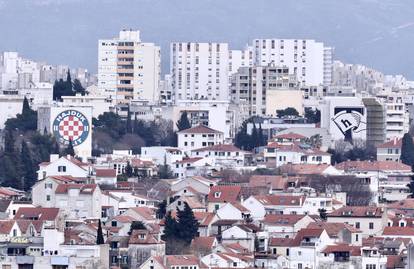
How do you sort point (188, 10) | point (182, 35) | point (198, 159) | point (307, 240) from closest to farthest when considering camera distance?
point (307, 240)
point (198, 159)
point (182, 35)
point (188, 10)

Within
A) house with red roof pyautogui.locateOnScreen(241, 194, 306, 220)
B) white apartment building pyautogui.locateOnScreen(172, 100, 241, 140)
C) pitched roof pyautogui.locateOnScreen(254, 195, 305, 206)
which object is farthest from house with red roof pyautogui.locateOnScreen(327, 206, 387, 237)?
white apartment building pyautogui.locateOnScreen(172, 100, 241, 140)

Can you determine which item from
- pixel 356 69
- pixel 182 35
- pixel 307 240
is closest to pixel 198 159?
pixel 307 240

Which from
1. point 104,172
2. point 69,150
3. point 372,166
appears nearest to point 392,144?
point 372,166

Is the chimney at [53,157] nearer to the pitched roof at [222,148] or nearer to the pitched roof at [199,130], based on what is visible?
the pitched roof at [222,148]

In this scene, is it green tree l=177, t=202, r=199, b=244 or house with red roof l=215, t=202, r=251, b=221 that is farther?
house with red roof l=215, t=202, r=251, b=221

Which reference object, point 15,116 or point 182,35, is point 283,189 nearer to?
point 15,116

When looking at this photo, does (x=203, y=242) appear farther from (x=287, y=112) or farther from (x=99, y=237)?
(x=287, y=112)

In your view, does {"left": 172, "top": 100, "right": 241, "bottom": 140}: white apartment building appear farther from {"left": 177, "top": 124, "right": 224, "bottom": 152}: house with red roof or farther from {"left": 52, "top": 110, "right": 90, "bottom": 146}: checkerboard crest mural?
{"left": 52, "top": 110, "right": 90, "bottom": 146}: checkerboard crest mural
